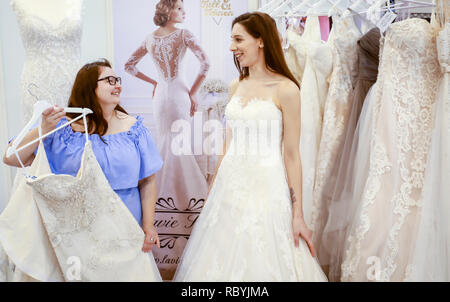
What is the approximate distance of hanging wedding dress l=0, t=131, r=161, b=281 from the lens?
1.47 m

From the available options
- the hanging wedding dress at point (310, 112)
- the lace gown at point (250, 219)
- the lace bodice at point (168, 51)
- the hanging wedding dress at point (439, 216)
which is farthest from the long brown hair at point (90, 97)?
the hanging wedding dress at point (439, 216)

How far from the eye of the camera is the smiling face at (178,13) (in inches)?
103

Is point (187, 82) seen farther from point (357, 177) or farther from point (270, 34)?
point (357, 177)

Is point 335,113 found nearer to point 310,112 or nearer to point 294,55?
point 310,112

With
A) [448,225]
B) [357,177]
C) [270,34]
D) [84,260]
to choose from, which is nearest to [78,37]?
[270,34]

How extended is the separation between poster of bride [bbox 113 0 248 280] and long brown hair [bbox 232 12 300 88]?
91cm

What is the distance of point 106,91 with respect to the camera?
1.77 m

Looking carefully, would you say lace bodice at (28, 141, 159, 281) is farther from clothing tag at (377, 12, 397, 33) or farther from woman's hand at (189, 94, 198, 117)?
clothing tag at (377, 12, 397, 33)

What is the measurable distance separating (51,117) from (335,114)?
1.36 meters

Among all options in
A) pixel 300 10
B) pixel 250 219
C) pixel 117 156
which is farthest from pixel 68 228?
pixel 300 10

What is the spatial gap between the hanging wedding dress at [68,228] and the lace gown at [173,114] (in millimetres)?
1102

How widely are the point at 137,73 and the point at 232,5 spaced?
2.50 ft

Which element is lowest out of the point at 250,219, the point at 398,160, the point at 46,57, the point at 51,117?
the point at 250,219
